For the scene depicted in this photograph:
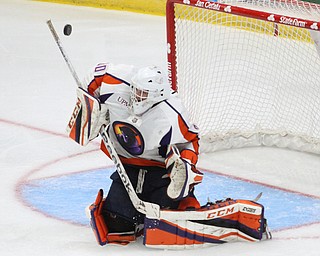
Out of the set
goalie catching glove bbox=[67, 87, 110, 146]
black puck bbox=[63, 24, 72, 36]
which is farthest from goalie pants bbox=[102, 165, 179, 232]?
black puck bbox=[63, 24, 72, 36]

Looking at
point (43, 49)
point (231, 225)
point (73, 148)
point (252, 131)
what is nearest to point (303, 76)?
point (252, 131)

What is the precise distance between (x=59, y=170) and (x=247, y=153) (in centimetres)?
95

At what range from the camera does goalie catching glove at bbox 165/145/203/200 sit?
8.90 ft

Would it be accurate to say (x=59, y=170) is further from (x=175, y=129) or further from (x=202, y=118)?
(x=175, y=129)

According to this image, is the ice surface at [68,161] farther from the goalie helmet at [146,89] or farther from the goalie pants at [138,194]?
the goalie helmet at [146,89]

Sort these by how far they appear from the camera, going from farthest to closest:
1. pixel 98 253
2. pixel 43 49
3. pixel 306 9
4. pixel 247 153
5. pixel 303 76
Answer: pixel 43 49 → pixel 303 76 → pixel 247 153 → pixel 306 9 → pixel 98 253

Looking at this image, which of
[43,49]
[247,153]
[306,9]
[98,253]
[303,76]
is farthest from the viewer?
[43,49]

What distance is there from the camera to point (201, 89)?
4.28m

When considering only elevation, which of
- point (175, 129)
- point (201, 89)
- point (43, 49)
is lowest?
point (43, 49)

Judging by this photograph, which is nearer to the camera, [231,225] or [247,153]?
[231,225]

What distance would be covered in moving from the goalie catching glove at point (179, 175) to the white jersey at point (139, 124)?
0.05 meters

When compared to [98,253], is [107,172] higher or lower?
lower

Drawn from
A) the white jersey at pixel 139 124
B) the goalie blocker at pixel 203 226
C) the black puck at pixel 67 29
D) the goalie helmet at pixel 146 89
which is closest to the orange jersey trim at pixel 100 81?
the white jersey at pixel 139 124

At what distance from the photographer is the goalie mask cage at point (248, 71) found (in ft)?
12.5
